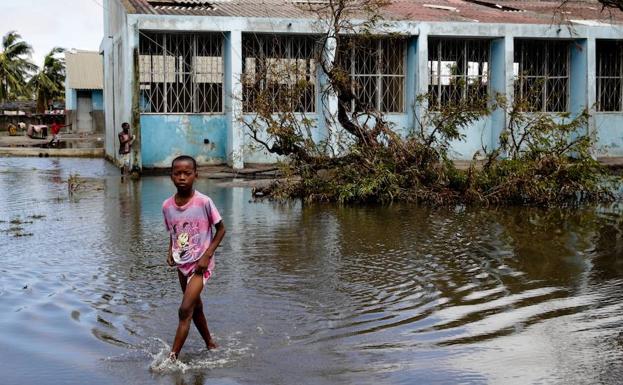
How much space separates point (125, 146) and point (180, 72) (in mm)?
2809

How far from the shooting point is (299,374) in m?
4.96

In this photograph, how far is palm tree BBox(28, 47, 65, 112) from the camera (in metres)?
57.8

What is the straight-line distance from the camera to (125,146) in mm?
19609

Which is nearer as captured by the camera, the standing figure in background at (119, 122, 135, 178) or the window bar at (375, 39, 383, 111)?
the standing figure in background at (119, 122, 135, 178)

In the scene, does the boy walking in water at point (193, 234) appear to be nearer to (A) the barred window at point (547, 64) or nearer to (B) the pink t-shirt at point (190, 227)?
(B) the pink t-shirt at point (190, 227)

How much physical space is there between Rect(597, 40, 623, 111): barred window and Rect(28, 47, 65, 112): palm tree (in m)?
42.9

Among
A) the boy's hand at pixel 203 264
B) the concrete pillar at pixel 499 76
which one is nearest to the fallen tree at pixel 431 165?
the concrete pillar at pixel 499 76

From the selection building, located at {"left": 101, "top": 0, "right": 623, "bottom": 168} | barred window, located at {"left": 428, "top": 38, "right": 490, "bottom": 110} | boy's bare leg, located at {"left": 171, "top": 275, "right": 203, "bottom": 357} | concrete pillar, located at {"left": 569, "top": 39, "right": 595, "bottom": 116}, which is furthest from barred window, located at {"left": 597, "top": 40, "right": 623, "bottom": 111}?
boy's bare leg, located at {"left": 171, "top": 275, "right": 203, "bottom": 357}

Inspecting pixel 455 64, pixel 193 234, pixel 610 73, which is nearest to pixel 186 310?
pixel 193 234

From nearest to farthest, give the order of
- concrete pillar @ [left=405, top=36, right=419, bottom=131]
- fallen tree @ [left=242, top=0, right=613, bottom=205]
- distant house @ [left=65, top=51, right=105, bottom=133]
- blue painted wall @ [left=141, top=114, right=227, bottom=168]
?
fallen tree @ [left=242, top=0, right=613, bottom=205] < blue painted wall @ [left=141, top=114, right=227, bottom=168] < concrete pillar @ [left=405, top=36, right=419, bottom=131] < distant house @ [left=65, top=51, right=105, bottom=133]

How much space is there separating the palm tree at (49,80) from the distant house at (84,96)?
194 inches

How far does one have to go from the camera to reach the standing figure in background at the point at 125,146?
19.5m

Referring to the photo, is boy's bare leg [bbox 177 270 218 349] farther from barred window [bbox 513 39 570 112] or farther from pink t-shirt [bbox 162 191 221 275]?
barred window [bbox 513 39 570 112]

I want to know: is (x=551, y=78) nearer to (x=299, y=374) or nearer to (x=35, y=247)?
(x=35, y=247)
